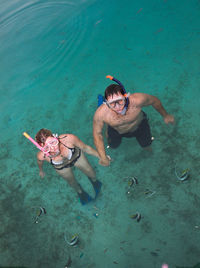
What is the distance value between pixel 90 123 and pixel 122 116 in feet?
5.98

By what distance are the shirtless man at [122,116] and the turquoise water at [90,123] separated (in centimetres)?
76

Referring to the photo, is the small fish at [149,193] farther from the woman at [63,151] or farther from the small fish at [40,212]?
the small fish at [40,212]

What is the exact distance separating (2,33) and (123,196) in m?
7.23

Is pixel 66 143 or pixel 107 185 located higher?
pixel 66 143

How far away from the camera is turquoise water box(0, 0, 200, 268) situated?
3.58 meters

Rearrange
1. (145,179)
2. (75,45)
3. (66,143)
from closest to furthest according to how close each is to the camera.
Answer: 1. (66,143)
2. (145,179)
3. (75,45)

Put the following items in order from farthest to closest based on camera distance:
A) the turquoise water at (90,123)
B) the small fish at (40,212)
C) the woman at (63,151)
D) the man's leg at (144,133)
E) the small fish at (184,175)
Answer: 1. the small fish at (40,212)
2. the small fish at (184,175)
3. the man's leg at (144,133)
4. the turquoise water at (90,123)
5. the woman at (63,151)

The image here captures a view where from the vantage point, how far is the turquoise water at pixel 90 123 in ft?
11.7

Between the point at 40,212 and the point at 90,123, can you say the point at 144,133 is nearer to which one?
the point at 90,123

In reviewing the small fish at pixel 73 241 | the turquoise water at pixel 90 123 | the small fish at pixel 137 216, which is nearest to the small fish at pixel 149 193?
→ the turquoise water at pixel 90 123

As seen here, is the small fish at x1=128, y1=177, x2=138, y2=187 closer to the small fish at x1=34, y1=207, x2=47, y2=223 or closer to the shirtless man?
the shirtless man

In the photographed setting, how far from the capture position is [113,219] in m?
3.79

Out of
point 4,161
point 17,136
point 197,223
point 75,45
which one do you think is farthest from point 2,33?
point 197,223

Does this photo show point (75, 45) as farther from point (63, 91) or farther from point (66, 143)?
point (66, 143)
